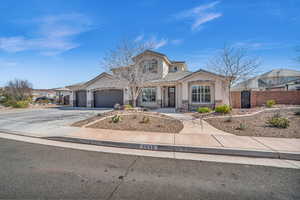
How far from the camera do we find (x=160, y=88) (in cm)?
1608

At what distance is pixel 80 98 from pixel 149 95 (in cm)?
1153

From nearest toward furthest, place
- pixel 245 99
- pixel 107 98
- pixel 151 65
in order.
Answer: pixel 245 99 → pixel 151 65 → pixel 107 98

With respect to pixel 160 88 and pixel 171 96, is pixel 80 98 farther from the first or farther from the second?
pixel 171 96

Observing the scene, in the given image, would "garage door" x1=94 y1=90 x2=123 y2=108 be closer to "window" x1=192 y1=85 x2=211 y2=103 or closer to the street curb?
"window" x1=192 y1=85 x2=211 y2=103

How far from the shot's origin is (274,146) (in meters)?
4.58

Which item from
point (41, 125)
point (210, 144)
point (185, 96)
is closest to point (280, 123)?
point (210, 144)

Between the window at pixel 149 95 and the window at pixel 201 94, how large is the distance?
472 cm

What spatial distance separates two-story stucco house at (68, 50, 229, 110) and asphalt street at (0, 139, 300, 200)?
375 inches

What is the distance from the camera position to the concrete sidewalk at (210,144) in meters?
4.23

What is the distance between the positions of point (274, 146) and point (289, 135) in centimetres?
201

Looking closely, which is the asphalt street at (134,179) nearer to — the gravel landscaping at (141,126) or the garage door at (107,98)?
the gravel landscaping at (141,126)

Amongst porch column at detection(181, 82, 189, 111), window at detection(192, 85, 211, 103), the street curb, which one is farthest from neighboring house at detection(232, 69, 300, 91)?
Result: the street curb

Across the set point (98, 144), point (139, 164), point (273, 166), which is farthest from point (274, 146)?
point (98, 144)

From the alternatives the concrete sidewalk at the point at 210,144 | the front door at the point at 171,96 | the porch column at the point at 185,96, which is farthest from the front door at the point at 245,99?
the concrete sidewalk at the point at 210,144
